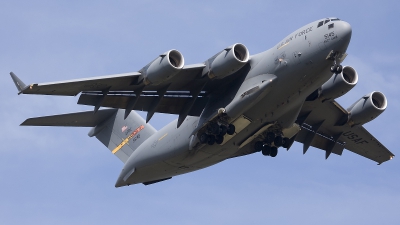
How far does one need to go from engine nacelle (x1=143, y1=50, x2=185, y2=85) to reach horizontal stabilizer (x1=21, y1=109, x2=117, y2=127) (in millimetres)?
3616

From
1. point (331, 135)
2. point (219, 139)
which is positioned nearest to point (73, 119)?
point (219, 139)

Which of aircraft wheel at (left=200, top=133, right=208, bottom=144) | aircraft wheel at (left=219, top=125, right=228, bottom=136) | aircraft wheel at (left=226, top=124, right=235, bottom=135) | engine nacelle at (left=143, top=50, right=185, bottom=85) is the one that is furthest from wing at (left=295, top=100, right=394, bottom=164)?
engine nacelle at (left=143, top=50, right=185, bottom=85)

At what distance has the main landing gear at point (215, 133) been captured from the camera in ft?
63.5

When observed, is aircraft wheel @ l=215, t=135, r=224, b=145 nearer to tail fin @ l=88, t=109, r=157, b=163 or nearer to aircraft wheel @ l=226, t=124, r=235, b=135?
aircraft wheel @ l=226, t=124, r=235, b=135

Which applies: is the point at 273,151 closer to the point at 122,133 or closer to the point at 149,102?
the point at 149,102

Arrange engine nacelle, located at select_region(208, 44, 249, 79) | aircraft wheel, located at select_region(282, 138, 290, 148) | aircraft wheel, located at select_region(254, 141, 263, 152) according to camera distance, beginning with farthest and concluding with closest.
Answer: aircraft wheel, located at select_region(254, 141, 263, 152) → aircraft wheel, located at select_region(282, 138, 290, 148) → engine nacelle, located at select_region(208, 44, 249, 79)

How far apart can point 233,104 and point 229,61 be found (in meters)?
1.20

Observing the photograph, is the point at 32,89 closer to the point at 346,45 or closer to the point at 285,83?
the point at 285,83

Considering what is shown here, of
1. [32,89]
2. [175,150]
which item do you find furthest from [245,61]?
[32,89]

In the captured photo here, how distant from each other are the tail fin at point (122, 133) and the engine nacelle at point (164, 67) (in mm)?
4882

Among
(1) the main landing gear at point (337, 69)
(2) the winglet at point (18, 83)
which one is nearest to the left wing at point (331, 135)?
(1) the main landing gear at point (337, 69)

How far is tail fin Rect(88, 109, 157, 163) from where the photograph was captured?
23050 mm

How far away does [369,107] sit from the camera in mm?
20547

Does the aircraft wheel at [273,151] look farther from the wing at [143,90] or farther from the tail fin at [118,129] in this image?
the tail fin at [118,129]
